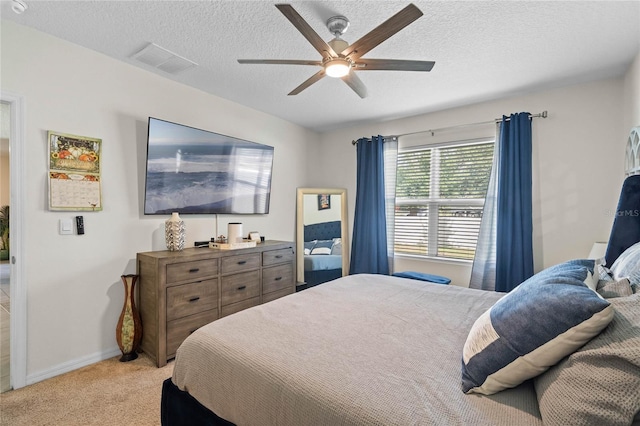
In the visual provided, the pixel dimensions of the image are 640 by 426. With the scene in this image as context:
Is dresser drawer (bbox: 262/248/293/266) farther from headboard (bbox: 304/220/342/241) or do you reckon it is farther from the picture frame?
the picture frame

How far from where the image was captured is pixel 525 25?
77.2 inches

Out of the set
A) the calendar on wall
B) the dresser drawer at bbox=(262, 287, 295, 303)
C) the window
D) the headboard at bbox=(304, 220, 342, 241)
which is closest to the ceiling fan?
the calendar on wall

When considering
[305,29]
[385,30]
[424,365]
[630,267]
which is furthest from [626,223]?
[305,29]


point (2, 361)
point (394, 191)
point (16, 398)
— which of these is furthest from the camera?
point (394, 191)

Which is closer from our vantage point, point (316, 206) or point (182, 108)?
point (182, 108)

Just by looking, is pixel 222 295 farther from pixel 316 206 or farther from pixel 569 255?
pixel 569 255

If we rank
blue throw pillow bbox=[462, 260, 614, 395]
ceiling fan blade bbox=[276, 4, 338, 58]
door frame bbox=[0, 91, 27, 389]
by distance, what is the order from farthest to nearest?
door frame bbox=[0, 91, 27, 389], ceiling fan blade bbox=[276, 4, 338, 58], blue throw pillow bbox=[462, 260, 614, 395]

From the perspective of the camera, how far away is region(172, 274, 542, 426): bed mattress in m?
0.89

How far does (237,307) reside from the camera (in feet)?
9.59

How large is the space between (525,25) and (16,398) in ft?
13.7

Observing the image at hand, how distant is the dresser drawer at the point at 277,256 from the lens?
323 centimetres

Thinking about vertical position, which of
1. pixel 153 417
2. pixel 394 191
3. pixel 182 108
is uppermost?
pixel 182 108

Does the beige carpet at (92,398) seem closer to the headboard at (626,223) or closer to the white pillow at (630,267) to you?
the white pillow at (630,267)

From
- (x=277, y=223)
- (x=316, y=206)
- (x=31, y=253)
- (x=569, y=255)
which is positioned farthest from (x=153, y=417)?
(x=569, y=255)
